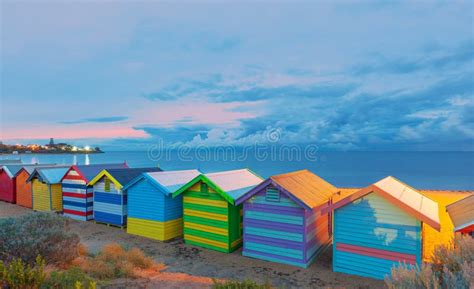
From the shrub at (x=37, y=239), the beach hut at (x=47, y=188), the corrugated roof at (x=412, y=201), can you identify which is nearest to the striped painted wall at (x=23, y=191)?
the beach hut at (x=47, y=188)

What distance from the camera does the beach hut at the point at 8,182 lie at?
77.8ft

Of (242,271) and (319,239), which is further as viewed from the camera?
(319,239)

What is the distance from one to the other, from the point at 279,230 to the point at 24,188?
21637 mm

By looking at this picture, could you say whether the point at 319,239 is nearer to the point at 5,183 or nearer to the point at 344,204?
the point at 344,204

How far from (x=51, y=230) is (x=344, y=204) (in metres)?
9.43

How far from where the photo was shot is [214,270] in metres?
10.4

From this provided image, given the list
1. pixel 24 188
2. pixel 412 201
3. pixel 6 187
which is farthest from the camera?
pixel 6 187

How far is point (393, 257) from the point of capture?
30.2 ft

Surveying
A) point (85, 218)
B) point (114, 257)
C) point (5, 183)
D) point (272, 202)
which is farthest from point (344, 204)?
point (5, 183)

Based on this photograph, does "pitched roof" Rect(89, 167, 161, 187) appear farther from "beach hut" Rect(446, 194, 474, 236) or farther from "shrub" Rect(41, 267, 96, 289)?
"beach hut" Rect(446, 194, 474, 236)

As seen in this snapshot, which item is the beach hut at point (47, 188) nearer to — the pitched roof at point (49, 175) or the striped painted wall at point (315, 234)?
the pitched roof at point (49, 175)

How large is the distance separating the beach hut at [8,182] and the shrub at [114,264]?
1875 cm

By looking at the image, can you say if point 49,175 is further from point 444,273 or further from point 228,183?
point 444,273

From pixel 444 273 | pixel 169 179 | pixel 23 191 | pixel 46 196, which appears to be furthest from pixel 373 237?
pixel 23 191
